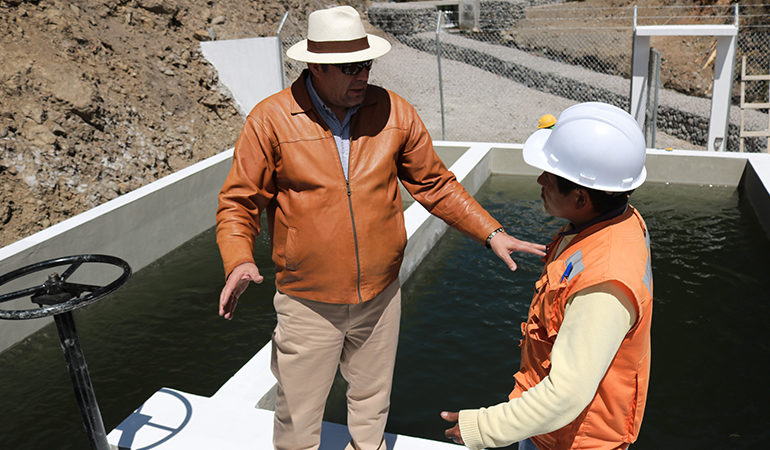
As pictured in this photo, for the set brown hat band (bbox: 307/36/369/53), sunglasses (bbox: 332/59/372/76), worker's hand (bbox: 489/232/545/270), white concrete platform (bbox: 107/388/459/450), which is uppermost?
brown hat band (bbox: 307/36/369/53)

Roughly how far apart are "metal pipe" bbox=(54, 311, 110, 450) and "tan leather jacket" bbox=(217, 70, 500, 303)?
0.57 metres

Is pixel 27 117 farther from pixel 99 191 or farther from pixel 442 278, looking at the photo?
pixel 442 278

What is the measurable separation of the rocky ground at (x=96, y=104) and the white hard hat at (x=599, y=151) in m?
5.77

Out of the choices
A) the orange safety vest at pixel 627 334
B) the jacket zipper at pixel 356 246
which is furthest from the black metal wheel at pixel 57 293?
the orange safety vest at pixel 627 334

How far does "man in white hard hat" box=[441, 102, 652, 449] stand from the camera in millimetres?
1358

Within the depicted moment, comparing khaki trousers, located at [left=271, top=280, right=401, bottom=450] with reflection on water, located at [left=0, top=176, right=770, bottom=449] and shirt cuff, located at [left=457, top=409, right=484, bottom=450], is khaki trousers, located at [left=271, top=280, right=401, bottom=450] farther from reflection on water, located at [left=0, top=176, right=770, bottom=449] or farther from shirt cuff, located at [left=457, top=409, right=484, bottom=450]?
reflection on water, located at [left=0, top=176, right=770, bottom=449]

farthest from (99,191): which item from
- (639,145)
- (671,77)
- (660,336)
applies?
(671,77)

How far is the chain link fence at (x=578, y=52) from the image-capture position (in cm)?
1216

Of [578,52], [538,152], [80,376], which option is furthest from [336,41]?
[578,52]

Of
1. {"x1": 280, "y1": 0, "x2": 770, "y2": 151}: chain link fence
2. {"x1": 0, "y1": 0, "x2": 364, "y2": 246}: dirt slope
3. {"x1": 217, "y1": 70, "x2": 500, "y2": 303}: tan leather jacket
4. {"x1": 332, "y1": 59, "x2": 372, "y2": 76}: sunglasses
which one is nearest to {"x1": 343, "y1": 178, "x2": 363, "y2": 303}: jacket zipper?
{"x1": 217, "y1": 70, "x2": 500, "y2": 303}: tan leather jacket

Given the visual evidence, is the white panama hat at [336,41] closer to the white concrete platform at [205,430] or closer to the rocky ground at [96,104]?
the white concrete platform at [205,430]

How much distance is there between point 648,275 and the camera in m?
1.47

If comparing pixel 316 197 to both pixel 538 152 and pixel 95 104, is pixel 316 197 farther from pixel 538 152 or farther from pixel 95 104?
pixel 95 104

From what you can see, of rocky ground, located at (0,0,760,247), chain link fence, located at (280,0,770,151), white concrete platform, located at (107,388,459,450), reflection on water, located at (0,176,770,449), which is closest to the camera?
white concrete platform, located at (107,388,459,450)
